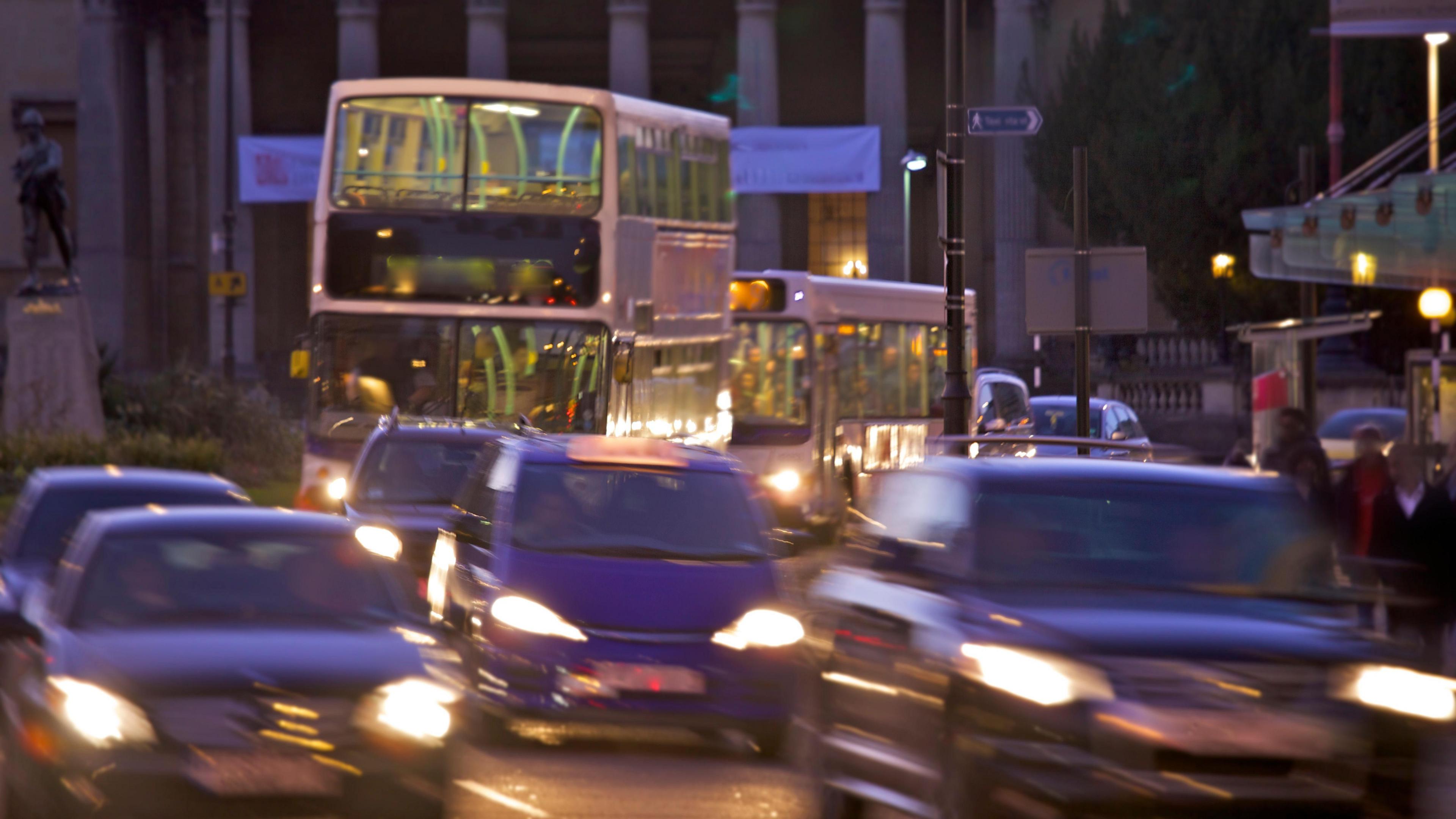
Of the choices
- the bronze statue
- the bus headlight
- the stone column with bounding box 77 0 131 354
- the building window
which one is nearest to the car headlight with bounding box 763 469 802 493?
the bus headlight

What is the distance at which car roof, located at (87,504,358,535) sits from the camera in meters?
9.02

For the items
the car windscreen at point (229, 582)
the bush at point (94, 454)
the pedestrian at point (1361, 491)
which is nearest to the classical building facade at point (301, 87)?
the bush at point (94, 454)

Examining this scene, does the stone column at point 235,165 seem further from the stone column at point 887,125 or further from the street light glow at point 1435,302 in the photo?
the street light glow at point 1435,302

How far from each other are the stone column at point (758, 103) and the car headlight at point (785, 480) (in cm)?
2494

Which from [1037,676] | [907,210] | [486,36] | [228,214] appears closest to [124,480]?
[1037,676]

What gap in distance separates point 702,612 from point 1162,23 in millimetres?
33585

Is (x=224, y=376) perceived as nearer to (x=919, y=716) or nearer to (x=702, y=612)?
(x=702, y=612)

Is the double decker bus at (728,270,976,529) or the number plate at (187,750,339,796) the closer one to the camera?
the number plate at (187,750,339,796)

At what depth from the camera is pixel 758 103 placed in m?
51.7

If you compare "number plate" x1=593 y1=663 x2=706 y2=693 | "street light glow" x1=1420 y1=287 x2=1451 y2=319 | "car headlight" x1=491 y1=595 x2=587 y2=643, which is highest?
"street light glow" x1=1420 y1=287 x2=1451 y2=319

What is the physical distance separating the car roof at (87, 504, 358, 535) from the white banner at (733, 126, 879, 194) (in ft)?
130

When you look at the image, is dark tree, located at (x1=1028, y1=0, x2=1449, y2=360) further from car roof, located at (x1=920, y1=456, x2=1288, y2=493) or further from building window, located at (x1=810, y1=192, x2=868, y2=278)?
car roof, located at (x1=920, y1=456, x2=1288, y2=493)

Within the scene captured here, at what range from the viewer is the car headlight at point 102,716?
25.0 feet

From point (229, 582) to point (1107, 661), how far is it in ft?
12.9
